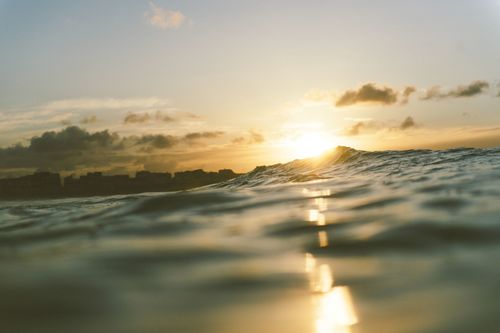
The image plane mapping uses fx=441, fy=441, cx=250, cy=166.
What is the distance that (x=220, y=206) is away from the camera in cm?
600

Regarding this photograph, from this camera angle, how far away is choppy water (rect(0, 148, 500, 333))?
6.91ft

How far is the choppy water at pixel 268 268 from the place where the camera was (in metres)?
2.11

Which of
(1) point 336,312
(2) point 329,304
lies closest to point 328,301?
(2) point 329,304

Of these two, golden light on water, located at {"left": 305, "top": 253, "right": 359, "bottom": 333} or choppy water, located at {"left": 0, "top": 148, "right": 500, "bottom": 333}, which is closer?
golden light on water, located at {"left": 305, "top": 253, "right": 359, "bottom": 333}

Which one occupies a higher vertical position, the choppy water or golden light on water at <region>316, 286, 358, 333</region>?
the choppy water

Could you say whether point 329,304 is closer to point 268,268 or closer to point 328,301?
point 328,301

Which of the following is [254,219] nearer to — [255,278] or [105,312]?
[255,278]

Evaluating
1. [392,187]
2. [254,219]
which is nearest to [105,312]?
[254,219]

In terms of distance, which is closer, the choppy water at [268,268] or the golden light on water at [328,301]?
the golden light on water at [328,301]

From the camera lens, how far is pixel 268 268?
116 inches

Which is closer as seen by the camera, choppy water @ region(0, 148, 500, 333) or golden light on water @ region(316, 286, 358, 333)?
golden light on water @ region(316, 286, 358, 333)

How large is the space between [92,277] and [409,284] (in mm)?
1959

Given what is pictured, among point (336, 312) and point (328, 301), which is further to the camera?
point (328, 301)

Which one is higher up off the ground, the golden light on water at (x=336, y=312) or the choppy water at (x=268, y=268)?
the choppy water at (x=268, y=268)
